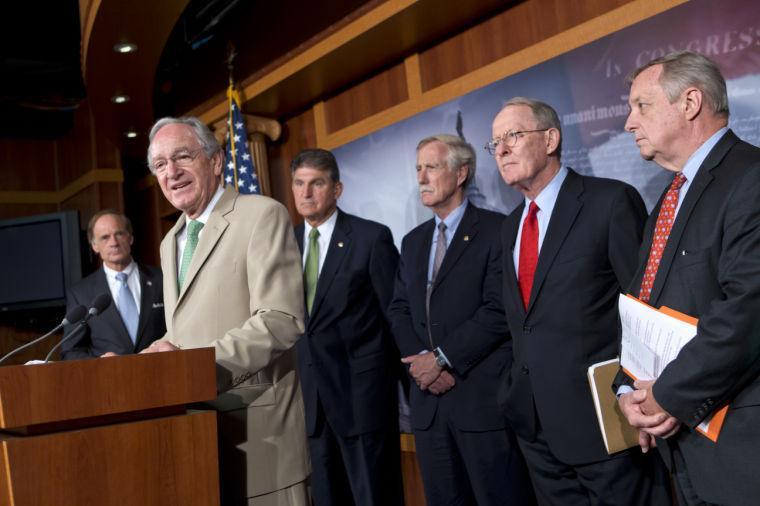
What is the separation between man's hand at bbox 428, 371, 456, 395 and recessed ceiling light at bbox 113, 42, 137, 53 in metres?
3.20

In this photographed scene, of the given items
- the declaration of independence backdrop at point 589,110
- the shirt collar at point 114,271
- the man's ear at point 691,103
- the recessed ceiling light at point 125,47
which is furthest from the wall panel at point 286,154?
the man's ear at point 691,103

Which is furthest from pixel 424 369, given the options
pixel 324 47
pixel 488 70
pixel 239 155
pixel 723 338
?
pixel 239 155

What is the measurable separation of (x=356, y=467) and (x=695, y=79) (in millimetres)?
2425

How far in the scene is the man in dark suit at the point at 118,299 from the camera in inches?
172

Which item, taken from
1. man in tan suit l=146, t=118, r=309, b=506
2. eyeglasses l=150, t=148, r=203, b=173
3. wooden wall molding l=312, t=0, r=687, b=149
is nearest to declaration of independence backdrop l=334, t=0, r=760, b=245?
wooden wall molding l=312, t=0, r=687, b=149

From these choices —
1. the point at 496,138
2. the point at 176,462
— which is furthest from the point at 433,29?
the point at 176,462

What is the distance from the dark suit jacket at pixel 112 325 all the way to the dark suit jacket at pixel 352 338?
3.32 feet

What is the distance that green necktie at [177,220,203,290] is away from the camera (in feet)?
7.25

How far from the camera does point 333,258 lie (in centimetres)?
393

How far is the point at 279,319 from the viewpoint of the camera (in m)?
2.01

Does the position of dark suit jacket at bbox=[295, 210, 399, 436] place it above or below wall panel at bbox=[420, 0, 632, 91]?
below

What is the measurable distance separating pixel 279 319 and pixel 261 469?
1.24 feet

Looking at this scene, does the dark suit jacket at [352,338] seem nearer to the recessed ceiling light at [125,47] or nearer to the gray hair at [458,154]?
the gray hair at [458,154]

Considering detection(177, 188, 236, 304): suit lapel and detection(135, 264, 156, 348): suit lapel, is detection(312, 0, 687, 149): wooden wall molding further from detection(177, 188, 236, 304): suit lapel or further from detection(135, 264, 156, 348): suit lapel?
detection(177, 188, 236, 304): suit lapel
